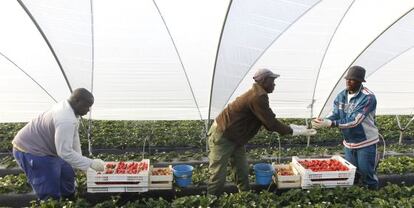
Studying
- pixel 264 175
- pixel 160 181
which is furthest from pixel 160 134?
pixel 264 175

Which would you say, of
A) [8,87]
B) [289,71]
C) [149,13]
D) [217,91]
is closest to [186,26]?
[149,13]

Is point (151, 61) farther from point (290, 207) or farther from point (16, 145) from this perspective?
point (290, 207)

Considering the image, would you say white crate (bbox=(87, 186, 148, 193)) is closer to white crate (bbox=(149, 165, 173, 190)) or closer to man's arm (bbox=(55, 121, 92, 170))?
white crate (bbox=(149, 165, 173, 190))

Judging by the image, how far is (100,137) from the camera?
11.2 metres

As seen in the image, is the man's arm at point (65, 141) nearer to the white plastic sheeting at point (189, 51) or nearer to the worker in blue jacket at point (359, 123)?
the white plastic sheeting at point (189, 51)

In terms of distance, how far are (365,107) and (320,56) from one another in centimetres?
300

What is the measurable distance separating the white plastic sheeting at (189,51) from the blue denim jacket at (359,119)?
85.7 inches

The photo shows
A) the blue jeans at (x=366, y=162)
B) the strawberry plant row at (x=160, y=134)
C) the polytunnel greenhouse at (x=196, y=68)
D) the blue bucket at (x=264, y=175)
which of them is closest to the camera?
the blue jeans at (x=366, y=162)

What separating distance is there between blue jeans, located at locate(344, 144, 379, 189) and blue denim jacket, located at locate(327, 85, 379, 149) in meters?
0.11

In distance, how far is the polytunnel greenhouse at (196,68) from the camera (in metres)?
6.65

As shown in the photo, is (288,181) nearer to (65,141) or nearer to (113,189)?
(113,189)

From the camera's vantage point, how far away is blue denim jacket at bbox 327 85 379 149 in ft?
20.2

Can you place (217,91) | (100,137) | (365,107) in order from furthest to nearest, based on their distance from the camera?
(100,137), (217,91), (365,107)

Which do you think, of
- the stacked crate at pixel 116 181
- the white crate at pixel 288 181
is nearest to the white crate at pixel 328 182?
the white crate at pixel 288 181
